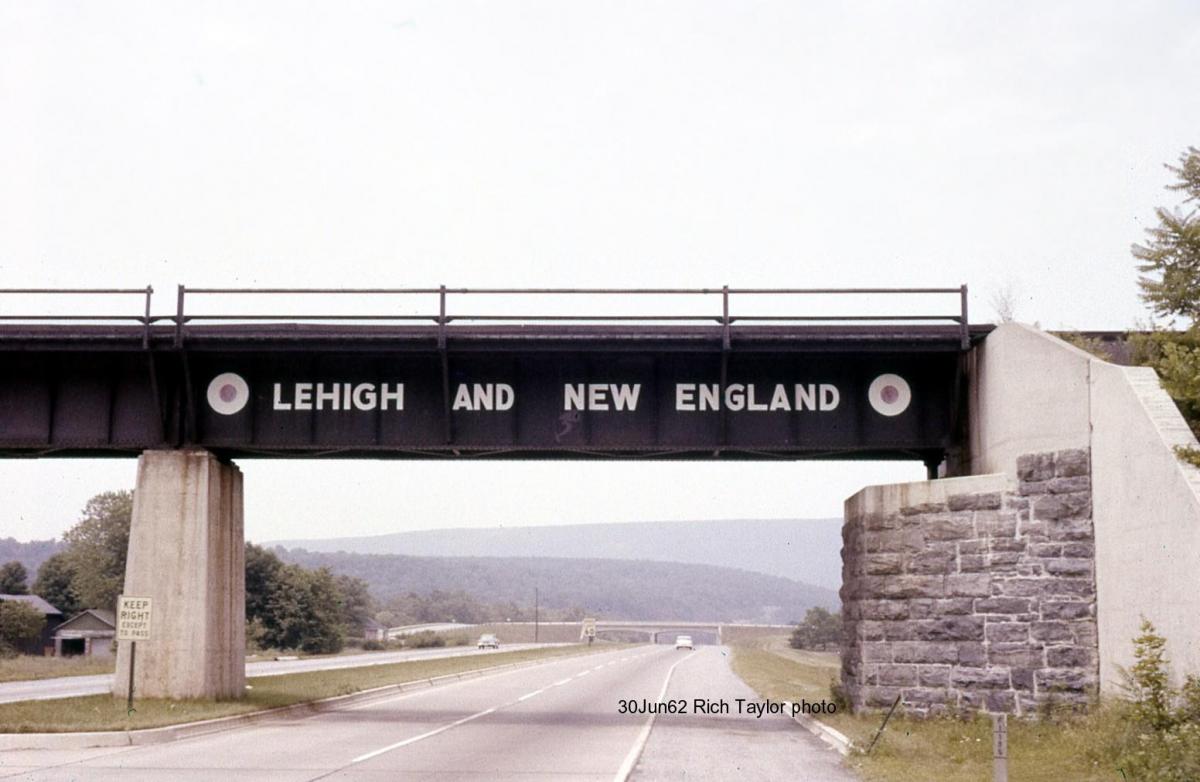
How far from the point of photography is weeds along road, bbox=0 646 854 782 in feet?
58.6

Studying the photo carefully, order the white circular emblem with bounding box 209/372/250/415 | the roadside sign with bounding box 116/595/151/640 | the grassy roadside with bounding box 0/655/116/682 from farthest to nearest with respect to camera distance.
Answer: the grassy roadside with bounding box 0/655/116/682 → the white circular emblem with bounding box 209/372/250/415 → the roadside sign with bounding box 116/595/151/640

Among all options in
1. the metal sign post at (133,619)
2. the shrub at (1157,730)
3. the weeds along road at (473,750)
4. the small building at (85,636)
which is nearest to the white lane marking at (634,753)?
the weeds along road at (473,750)

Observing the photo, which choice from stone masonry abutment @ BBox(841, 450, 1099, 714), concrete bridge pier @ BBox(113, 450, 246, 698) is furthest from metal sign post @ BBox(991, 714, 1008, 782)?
concrete bridge pier @ BBox(113, 450, 246, 698)

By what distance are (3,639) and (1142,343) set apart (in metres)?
77.5

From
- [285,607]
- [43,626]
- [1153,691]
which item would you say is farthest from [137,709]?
[285,607]

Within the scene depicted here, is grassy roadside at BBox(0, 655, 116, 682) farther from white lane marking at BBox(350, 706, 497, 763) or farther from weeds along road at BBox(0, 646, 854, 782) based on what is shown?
white lane marking at BBox(350, 706, 497, 763)

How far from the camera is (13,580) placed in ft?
372

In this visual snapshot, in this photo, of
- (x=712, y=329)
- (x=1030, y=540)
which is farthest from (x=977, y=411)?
(x=712, y=329)

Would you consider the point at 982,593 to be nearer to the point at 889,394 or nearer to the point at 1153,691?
the point at 889,394

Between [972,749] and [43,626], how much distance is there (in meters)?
82.3

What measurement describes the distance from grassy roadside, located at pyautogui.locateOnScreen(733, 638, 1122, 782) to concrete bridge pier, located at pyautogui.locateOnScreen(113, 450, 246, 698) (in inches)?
529

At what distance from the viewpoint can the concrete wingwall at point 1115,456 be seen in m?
19.2

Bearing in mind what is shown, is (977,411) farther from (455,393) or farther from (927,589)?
(455,393)

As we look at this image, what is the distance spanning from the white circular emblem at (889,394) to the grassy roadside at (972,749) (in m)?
6.54
